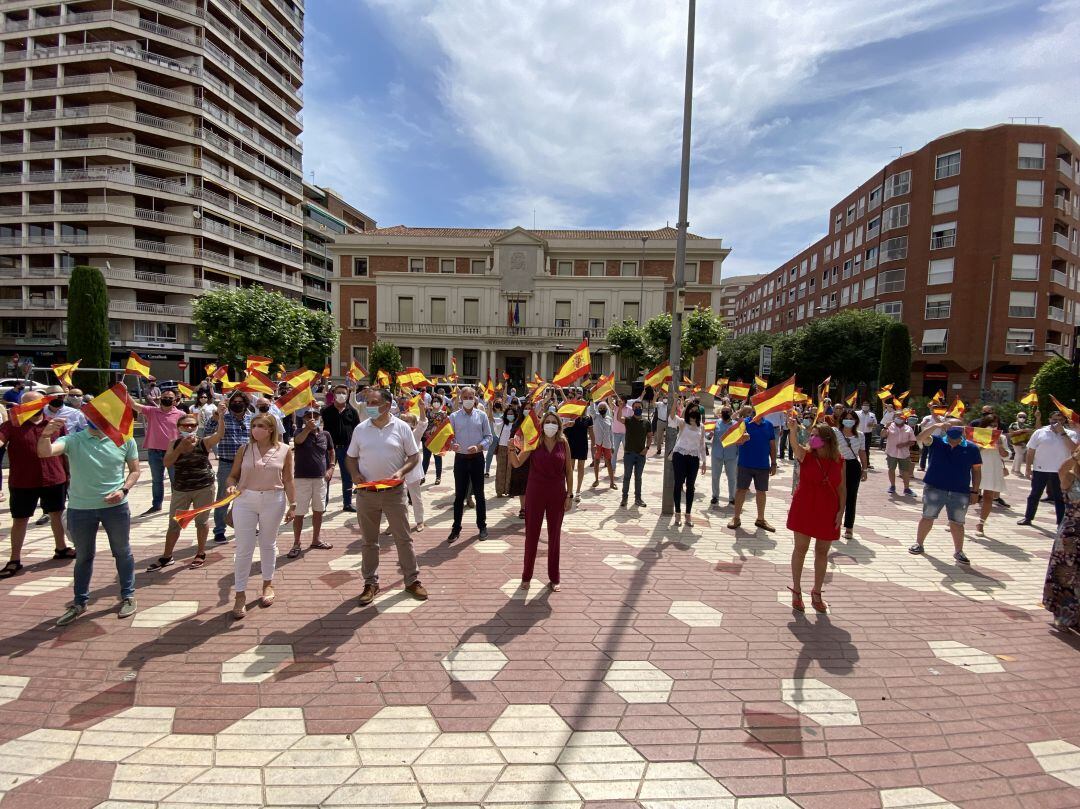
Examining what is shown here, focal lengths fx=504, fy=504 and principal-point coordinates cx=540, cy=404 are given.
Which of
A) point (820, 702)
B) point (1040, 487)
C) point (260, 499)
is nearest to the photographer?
point (820, 702)

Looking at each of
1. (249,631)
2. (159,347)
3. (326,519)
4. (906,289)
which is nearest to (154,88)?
(159,347)

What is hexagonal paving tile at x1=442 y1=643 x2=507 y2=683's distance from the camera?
3541mm

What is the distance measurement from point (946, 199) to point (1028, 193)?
425 centimetres

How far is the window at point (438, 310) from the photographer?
4369 centimetres

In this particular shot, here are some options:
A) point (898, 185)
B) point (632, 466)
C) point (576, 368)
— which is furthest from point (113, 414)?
point (898, 185)

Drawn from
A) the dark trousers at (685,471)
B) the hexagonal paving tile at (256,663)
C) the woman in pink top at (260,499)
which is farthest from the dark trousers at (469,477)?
the dark trousers at (685,471)

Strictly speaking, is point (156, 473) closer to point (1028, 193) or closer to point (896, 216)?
point (896, 216)

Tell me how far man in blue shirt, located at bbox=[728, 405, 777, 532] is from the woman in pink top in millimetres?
5758

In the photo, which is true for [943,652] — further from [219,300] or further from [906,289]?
[906,289]

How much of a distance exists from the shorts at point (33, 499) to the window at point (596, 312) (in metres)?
39.9

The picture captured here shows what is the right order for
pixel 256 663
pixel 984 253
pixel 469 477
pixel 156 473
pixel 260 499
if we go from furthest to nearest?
pixel 984 253 → pixel 156 473 → pixel 469 477 → pixel 260 499 → pixel 256 663

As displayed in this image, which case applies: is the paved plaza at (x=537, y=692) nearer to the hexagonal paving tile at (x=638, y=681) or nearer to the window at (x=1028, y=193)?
the hexagonal paving tile at (x=638, y=681)

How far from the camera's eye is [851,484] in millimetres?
7141

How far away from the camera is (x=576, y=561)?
5.86 meters
